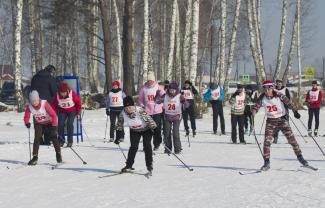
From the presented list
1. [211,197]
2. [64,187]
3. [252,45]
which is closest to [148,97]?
[64,187]

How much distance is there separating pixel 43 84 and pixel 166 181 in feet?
18.0

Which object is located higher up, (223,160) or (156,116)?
(156,116)

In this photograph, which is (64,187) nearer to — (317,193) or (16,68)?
(317,193)

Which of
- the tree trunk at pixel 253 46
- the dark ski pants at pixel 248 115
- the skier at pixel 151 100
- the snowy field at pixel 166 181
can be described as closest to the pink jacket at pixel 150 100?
the skier at pixel 151 100

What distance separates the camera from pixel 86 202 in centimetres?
740

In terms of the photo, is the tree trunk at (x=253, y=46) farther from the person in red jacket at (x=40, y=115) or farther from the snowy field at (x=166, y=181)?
the person in red jacket at (x=40, y=115)

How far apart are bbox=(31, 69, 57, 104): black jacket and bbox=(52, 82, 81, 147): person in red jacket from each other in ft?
1.53

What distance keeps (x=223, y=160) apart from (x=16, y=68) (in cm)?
1659

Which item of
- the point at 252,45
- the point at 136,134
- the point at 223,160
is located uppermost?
the point at 252,45

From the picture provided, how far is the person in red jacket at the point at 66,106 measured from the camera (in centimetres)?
1261

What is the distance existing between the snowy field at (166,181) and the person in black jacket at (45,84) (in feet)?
4.65

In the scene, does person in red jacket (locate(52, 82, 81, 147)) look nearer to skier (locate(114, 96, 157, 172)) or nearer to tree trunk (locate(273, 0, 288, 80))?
skier (locate(114, 96, 157, 172))

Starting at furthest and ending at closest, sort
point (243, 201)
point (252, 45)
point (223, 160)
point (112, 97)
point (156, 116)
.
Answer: point (252, 45)
point (112, 97)
point (156, 116)
point (223, 160)
point (243, 201)

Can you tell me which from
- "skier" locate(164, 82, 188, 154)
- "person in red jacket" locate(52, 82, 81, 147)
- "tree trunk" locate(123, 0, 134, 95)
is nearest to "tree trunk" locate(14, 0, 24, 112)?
"tree trunk" locate(123, 0, 134, 95)
